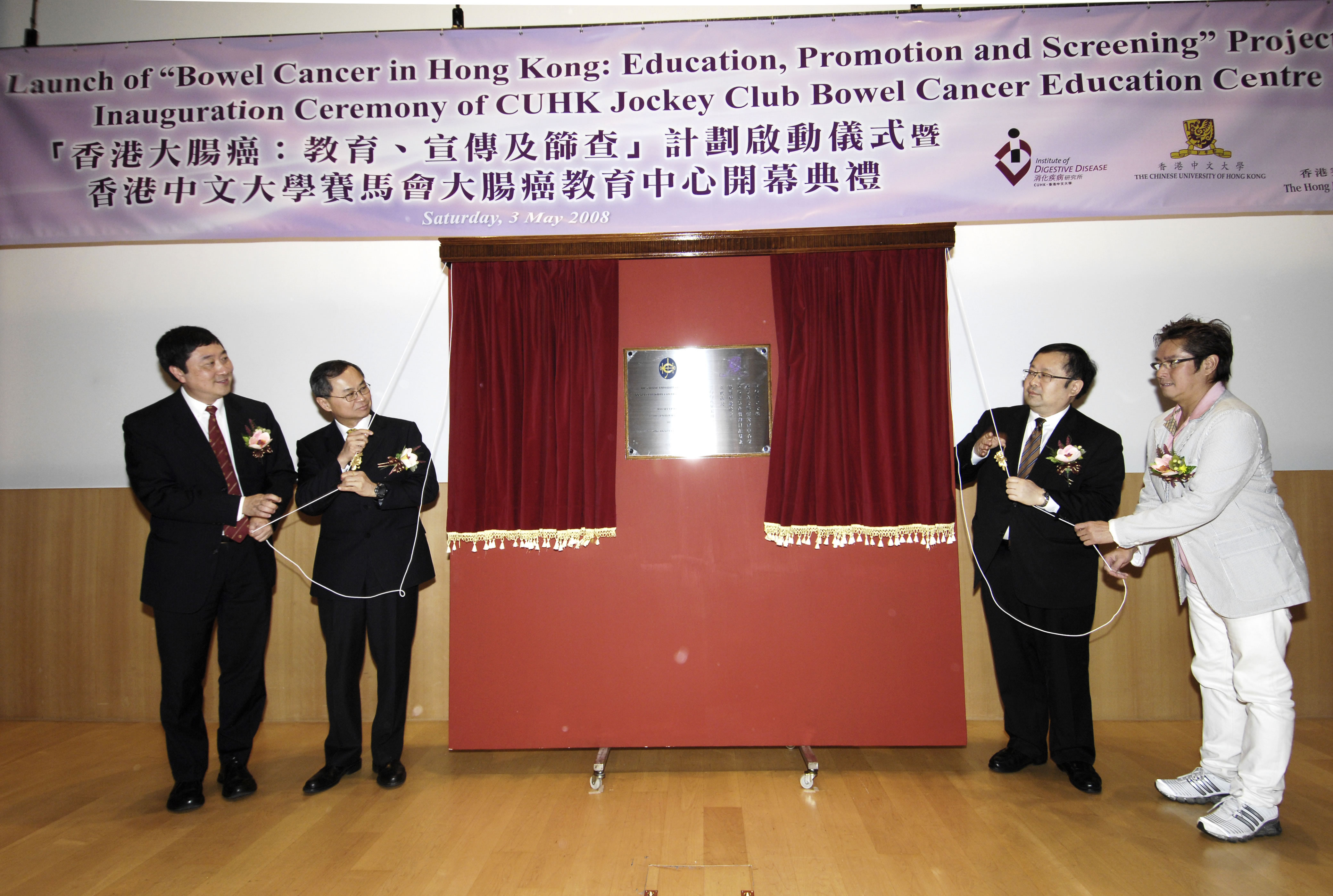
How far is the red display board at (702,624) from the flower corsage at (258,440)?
85cm

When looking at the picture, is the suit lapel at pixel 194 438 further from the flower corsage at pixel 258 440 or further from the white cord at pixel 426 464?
the white cord at pixel 426 464

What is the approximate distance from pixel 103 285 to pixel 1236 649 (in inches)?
204

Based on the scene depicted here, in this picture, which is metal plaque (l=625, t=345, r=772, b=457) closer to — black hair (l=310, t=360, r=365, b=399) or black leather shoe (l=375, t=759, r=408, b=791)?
black hair (l=310, t=360, r=365, b=399)

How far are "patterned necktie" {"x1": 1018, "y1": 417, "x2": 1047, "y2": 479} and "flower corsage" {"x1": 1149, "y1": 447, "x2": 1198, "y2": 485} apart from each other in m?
0.38

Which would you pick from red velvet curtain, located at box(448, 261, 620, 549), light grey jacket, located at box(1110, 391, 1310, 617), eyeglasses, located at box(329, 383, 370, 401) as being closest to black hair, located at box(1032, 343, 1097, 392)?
light grey jacket, located at box(1110, 391, 1310, 617)

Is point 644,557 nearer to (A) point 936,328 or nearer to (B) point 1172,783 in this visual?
(A) point 936,328

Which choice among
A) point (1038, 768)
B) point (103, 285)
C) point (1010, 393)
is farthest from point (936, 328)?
point (103, 285)

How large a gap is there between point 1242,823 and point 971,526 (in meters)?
1.31

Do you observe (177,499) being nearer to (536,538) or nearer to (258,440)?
(258,440)

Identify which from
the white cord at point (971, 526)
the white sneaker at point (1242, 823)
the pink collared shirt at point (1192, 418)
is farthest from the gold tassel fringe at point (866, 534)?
the white sneaker at point (1242, 823)

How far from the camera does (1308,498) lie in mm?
3447

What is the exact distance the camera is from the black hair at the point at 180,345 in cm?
269

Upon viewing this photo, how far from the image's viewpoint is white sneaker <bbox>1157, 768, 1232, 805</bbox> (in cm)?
253

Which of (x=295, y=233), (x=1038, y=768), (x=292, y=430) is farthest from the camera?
(x=292, y=430)
